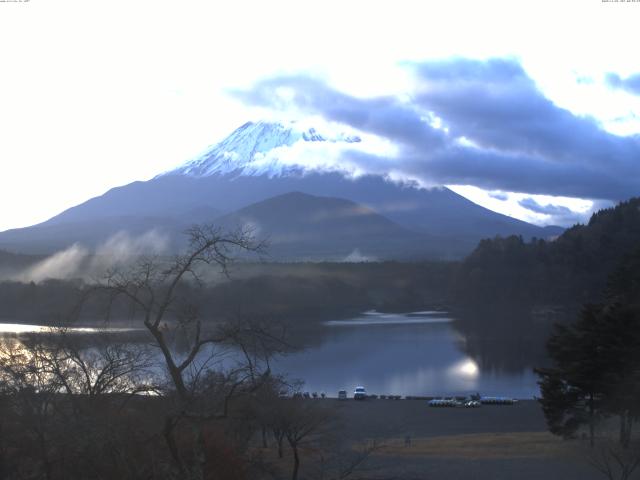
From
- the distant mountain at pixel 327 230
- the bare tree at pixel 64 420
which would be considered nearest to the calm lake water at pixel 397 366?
the bare tree at pixel 64 420

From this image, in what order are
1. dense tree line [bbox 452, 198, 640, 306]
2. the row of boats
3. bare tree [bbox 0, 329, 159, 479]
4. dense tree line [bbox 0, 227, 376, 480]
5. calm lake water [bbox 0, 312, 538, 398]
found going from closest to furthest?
dense tree line [bbox 0, 227, 376, 480] < bare tree [bbox 0, 329, 159, 479] < the row of boats < calm lake water [bbox 0, 312, 538, 398] < dense tree line [bbox 452, 198, 640, 306]

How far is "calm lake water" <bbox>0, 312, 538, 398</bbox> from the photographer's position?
77.0 feet

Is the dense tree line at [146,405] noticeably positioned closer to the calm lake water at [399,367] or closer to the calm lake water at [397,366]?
the calm lake water at [397,366]

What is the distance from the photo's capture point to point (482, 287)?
2319 inches

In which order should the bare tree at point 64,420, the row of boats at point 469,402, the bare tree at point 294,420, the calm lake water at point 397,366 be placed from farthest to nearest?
1. the calm lake water at point 397,366
2. the row of boats at point 469,402
3. the bare tree at point 294,420
4. the bare tree at point 64,420

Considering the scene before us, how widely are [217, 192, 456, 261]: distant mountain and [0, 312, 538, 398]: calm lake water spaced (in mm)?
71509

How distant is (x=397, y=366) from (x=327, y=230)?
10737 cm

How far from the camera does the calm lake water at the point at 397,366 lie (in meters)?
23.5

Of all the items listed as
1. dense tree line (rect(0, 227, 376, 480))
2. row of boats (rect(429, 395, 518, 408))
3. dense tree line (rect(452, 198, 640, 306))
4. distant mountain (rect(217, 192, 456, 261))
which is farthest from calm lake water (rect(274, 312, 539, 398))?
distant mountain (rect(217, 192, 456, 261))

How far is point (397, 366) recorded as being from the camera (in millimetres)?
28047

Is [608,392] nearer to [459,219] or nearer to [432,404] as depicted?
[432,404]

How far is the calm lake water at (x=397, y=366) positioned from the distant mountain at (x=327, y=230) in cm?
7151

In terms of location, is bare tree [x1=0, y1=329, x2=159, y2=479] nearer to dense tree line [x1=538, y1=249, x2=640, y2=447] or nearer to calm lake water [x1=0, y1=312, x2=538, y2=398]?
dense tree line [x1=538, y1=249, x2=640, y2=447]

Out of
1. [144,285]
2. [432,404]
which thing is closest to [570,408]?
[432,404]
